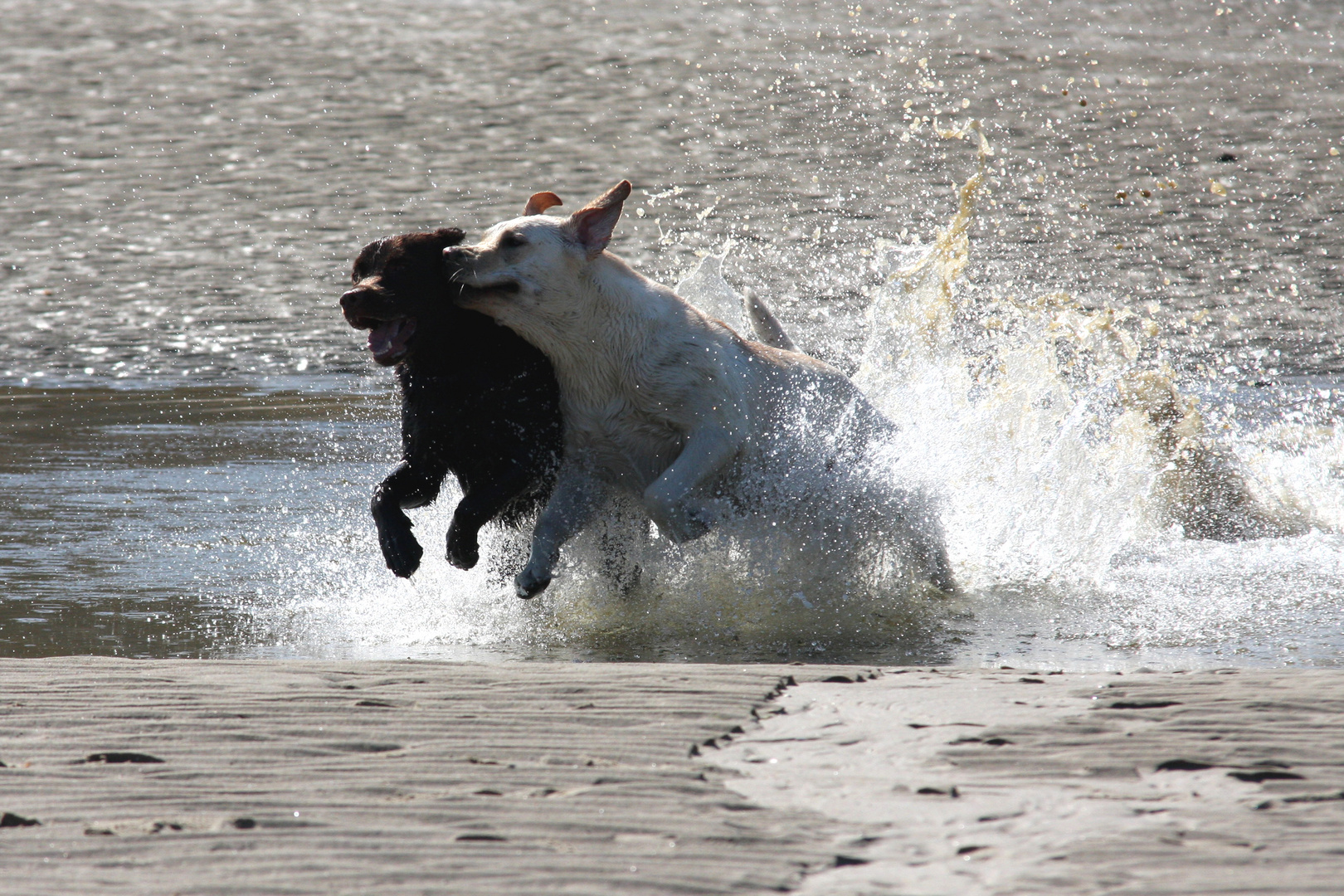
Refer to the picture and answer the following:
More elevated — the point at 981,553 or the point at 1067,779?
the point at 1067,779

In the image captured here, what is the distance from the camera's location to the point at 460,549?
5000 millimetres

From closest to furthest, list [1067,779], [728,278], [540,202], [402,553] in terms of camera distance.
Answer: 1. [1067,779]
2. [402,553]
3. [540,202]
4. [728,278]

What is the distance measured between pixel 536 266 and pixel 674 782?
7.26ft

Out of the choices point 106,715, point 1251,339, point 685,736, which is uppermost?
point 1251,339

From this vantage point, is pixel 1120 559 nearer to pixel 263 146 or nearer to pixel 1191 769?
pixel 1191 769

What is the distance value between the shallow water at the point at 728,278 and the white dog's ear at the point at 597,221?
3.62ft

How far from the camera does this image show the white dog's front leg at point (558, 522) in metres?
4.95

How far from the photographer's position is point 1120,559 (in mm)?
6039

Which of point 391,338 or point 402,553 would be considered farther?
point 402,553

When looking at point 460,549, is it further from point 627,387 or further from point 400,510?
point 627,387

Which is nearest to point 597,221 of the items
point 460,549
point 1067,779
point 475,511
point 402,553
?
point 475,511

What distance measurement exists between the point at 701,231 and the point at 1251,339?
4351mm

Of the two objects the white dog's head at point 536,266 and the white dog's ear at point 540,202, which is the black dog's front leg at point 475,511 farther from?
the white dog's ear at point 540,202

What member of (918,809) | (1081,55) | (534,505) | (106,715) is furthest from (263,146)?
(918,809)
